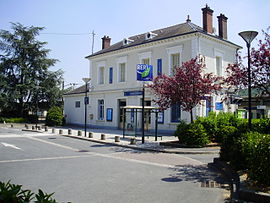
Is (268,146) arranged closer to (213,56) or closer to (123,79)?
(213,56)

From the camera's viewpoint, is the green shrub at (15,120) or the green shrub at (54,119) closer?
the green shrub at (54,119)

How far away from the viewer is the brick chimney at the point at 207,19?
21406 millimetres

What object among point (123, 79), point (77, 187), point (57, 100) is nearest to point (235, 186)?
point (77, 187)

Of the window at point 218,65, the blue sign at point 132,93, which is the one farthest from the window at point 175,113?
the window at point 218,65

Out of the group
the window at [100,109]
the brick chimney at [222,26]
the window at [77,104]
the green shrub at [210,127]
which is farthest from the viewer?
the window at [77,104]

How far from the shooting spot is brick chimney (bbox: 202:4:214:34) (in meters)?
21.4

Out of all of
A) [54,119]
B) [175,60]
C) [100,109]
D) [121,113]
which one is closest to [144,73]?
[175,60]

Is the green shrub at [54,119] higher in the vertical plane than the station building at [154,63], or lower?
lower

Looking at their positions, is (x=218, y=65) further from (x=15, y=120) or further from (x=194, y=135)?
(x=15, y=120)

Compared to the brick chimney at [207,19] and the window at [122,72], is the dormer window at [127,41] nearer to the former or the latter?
the window at [122,72]

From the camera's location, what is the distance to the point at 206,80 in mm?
13188

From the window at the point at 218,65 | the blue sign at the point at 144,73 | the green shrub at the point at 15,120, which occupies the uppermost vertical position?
the window at the point at 218,65

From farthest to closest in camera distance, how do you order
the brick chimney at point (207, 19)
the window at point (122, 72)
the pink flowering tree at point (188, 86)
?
the window at point (122, 72) → the brick chimney at point (207, 19) → the pink flowering tree at point (188, 86)

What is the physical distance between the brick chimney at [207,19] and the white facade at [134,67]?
1.15m
